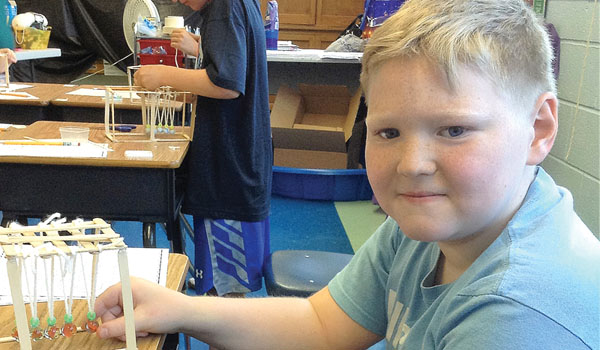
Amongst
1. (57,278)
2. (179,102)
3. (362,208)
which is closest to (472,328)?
(57,278)

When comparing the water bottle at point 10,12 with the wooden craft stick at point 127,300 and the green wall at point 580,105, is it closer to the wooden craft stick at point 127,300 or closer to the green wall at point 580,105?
the green wall at point 580,105

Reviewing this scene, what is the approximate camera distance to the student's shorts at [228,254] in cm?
206

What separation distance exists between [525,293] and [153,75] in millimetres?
1663

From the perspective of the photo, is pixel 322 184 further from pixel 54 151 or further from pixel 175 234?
pixel 54 151

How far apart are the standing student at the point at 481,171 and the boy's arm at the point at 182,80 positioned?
4.08 ft

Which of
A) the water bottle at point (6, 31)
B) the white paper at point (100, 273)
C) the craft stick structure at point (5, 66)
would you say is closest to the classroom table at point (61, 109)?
the craft stick structure at point (5, 66)

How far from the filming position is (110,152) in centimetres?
181

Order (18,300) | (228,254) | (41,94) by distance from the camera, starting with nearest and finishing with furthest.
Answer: (18,300), (228,254), (41,94)

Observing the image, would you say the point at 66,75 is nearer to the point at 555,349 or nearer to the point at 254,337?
the point at 254,337

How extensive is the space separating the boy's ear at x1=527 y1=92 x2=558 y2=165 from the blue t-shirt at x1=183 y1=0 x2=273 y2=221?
4.42ft

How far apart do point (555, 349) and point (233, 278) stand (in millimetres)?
1691

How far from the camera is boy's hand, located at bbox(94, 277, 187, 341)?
80 cm

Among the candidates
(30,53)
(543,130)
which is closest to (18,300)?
(543,130)

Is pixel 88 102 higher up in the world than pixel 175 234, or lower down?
higher up
